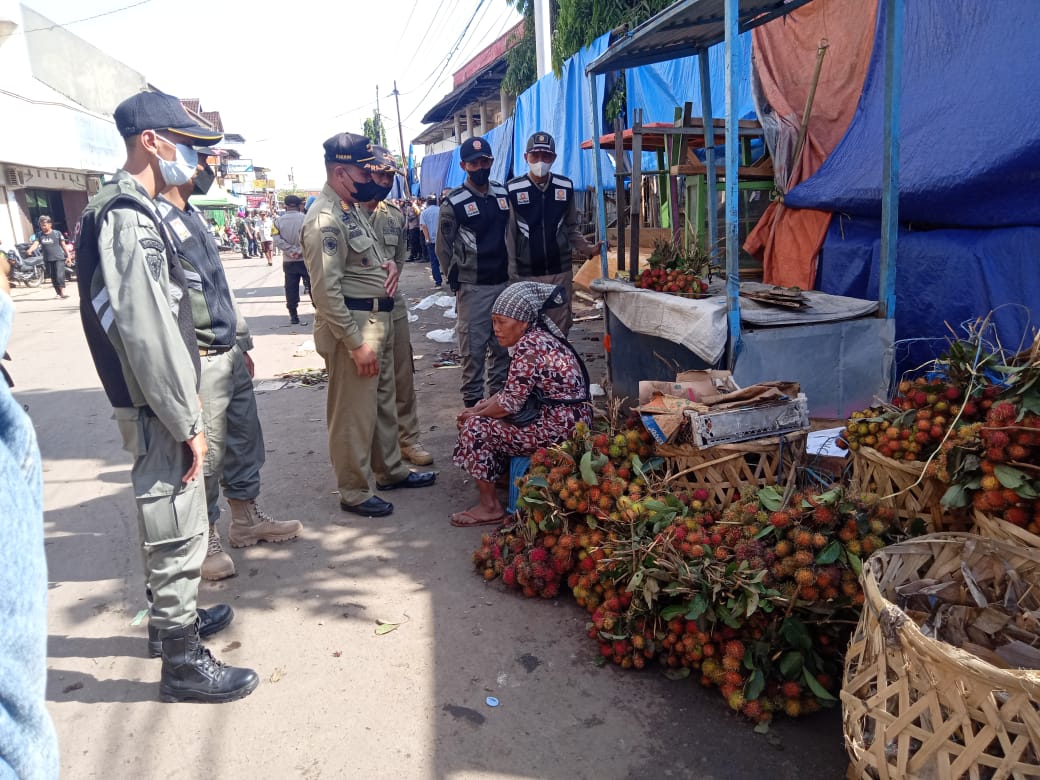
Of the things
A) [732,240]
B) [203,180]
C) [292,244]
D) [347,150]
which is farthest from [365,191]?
[292,244]

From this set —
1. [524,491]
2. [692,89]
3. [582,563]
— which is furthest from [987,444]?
[692,89]

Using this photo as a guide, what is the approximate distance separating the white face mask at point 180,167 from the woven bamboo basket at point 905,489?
2.83m

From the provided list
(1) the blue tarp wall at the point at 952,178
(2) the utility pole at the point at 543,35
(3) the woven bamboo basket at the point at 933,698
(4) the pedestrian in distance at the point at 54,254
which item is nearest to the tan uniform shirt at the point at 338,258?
(3) the woven bamboo basket at the point at 933,698

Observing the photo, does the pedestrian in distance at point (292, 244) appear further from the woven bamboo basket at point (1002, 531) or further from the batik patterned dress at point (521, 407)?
the woven bamboo basket at point (1002, 531)

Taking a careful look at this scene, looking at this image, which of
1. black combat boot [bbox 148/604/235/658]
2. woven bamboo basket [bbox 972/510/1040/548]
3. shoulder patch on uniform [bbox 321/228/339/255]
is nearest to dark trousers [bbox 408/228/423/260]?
shoulder patch on uniform [bbox 321/228/339/255]

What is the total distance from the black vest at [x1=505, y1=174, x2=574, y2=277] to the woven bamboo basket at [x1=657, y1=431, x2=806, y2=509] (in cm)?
293

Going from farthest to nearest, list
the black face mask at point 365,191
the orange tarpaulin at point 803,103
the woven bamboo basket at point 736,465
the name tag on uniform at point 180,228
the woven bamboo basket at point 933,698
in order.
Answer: the orange tarpaulin at point 803,103 < the black face mask at point 365,191 < the woven bamboo basket at point 736,465 < the name tag on uniform at point 180,228 < the woven bamboo basket at point 933,698

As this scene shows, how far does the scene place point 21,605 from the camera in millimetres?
926

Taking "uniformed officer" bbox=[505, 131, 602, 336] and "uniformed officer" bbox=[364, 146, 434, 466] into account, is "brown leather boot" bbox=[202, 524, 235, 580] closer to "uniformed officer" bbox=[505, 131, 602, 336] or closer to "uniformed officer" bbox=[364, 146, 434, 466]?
"uniformed officer" bbox=[364, 146, 434, 466]

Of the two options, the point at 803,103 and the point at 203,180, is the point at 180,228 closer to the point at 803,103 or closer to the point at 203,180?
the point at 203,180

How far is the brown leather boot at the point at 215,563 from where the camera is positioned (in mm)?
3547

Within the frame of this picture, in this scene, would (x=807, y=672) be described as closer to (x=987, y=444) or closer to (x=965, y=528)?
(x=965, y=528)

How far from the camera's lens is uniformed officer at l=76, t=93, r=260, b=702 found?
2352 mm

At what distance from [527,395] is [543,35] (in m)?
10.1
